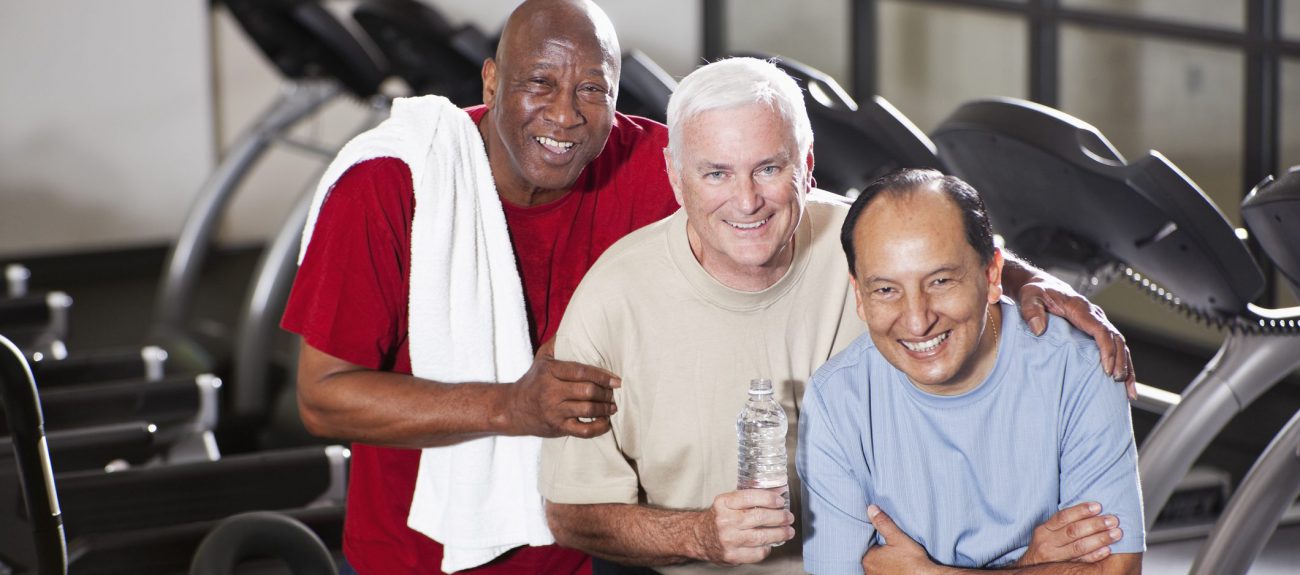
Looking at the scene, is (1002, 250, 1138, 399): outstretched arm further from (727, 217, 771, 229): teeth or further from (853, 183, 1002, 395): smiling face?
(727, 217, 771, 229): teeth

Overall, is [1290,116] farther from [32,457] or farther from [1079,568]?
[32,457]

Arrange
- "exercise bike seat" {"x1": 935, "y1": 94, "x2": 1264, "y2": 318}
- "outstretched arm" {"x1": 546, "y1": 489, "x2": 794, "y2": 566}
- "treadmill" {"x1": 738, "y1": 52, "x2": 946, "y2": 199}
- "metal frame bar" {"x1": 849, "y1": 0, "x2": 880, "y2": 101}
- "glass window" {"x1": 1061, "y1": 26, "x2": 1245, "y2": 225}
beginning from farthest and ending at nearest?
"metal frame bar" {"x1": 849, "y1": 0, "x2": 880, "y2": 101}, "glass window" {"x1": 1061, "y1": 26, "x2": 1245, "y2": 225}, "treadmill" {"x1": 738, "y1": 52, "x2": 946, "y2": 199}, "exercise bike seat" {"x1": 935, "y1": 94, "x2": 1264, "y2": 318}, "outstretched arm" {"x1": 546, "y1": 489, "x2": 794, "y2": 566}

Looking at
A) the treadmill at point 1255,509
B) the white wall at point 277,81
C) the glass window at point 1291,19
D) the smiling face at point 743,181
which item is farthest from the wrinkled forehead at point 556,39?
the white wall at point 277,81

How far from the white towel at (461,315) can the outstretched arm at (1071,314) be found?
62 centimetres

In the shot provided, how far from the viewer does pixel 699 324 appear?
1612 millimetres

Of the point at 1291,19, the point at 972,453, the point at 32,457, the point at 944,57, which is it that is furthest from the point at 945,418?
the point at 944,57

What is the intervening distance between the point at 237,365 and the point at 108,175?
269 centimetres

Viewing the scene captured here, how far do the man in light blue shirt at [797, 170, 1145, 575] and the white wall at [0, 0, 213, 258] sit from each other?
18.9 ft

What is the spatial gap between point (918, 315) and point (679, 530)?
0.36 metres

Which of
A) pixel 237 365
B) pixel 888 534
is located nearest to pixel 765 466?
pixel 888 534

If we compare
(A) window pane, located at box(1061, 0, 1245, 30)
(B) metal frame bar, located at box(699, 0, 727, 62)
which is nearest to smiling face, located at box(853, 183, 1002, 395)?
(A) window pane, located at box(1061, 0, 1245, 30)

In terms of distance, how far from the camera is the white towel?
174 centimetres

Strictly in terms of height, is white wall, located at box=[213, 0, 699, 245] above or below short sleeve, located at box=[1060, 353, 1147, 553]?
above

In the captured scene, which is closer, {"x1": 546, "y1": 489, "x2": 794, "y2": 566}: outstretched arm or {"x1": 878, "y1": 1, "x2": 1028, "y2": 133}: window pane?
{"x1": 546, "y1": 489, "x2": 794, "y2": 566}: outstretched arm
